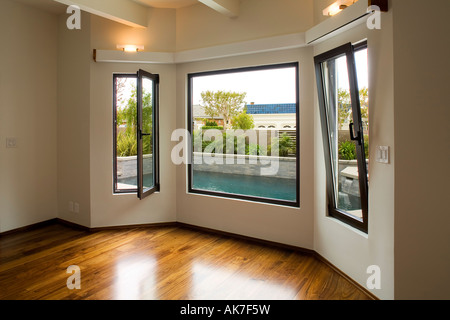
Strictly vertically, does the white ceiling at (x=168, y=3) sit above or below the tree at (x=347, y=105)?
above

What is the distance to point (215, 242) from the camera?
12.4 ft

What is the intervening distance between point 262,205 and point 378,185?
155 centimetres

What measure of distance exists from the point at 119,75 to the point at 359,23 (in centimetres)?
313

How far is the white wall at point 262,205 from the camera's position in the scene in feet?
11.2

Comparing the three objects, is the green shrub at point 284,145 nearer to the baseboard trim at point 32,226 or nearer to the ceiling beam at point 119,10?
the ceiling beam at point 119,10

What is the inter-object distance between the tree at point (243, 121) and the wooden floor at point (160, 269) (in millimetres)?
1484

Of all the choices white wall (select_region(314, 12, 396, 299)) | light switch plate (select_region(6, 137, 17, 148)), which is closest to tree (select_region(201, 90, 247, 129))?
white wall (select_region(314, 12, 396, 299))

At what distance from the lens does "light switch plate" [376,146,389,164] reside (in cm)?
230

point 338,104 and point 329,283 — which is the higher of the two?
point 338,104

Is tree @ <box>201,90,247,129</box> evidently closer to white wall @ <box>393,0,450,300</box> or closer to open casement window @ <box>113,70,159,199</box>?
open casement window @ <box>113,70,159,199</box>

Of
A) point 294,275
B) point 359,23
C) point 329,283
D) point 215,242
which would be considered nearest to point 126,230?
point 215,242

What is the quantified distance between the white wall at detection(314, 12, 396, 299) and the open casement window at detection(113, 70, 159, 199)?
250 centimetres

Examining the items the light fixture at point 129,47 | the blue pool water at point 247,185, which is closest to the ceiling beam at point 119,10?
the light fixture at point 129,47

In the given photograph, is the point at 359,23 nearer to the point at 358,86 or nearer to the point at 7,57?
the point at 358,86
